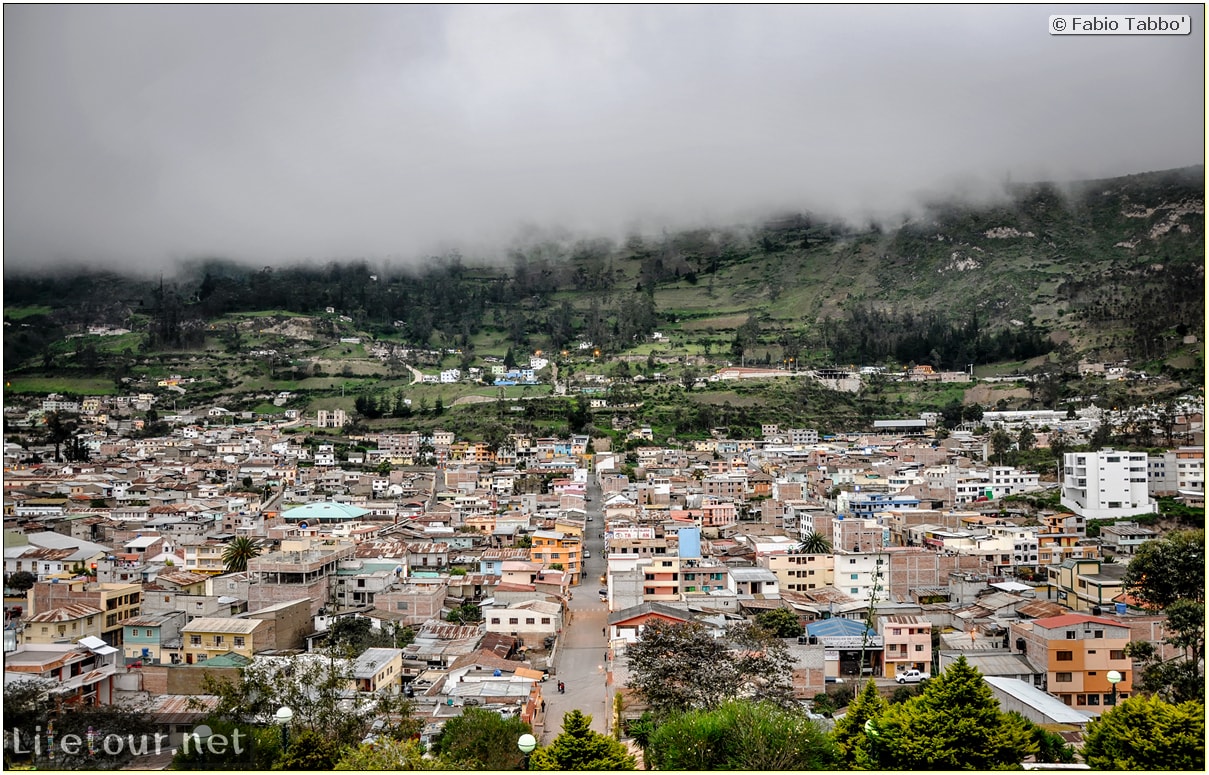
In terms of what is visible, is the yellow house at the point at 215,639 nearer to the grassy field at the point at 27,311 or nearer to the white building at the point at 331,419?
the white building at the point at 331,419

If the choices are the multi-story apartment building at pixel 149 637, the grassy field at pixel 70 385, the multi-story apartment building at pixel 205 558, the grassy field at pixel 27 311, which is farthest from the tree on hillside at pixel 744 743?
the grassy field at pixel 27 311

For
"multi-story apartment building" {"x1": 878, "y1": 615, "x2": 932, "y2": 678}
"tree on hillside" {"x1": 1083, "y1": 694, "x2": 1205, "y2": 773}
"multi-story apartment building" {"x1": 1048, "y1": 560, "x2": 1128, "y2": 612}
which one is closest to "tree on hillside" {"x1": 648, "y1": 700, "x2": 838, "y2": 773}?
"tree on hillside" {"x1": 1083, "y1": 694, "x2": 1205, "y2": 773}

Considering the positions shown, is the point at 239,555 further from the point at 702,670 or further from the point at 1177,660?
the point at 1177,660

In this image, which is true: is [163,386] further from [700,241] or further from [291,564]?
[700,241]

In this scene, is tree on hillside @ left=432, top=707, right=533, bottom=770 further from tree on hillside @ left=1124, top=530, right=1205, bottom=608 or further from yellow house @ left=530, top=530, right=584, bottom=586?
tree on hillside @ left=1124, top=530, right=1205, bottom=608

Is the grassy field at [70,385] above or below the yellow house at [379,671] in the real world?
above
